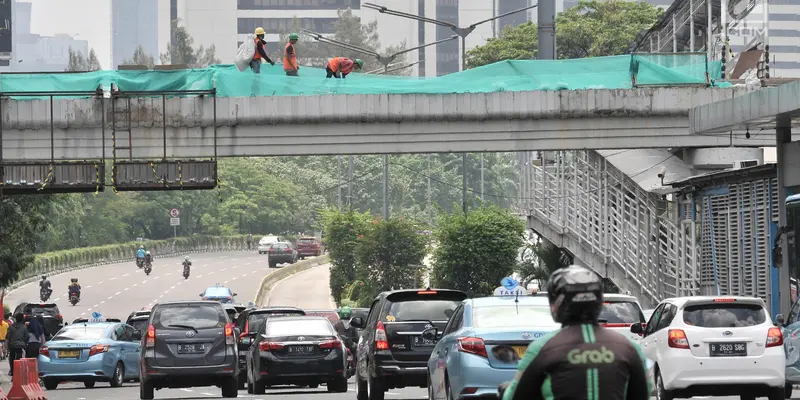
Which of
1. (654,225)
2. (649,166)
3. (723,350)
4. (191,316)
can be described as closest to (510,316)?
(723,350)

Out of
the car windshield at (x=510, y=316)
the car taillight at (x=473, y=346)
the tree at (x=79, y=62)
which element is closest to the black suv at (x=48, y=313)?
the car windshield at (x=510, y=316)

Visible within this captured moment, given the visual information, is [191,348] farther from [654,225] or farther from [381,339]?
[654,225]

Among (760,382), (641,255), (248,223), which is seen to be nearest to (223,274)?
(248,223)

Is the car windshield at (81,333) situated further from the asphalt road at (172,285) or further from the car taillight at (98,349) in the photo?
the asphalt road at (172,285)

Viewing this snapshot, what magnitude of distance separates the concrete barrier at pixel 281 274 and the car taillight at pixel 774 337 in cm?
5673

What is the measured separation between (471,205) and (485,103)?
323ft

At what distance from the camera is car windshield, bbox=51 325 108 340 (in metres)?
30.4

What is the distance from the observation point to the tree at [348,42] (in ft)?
527

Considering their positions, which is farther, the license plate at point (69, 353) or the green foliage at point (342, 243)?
the green foliage at point (342, 243)

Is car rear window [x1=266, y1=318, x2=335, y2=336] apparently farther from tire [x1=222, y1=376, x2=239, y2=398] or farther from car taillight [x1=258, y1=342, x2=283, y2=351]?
tire [x1=222, y1=376, x2=239, y2=398]

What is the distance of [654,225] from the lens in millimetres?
43438

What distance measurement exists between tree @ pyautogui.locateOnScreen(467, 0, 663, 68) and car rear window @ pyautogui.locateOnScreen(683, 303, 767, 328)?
67994mm

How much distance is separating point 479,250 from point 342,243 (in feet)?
62.3

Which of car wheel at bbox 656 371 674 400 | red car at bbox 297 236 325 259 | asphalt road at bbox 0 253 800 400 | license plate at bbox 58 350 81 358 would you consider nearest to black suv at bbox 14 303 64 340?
license plate at bbox 58 350 81 358
